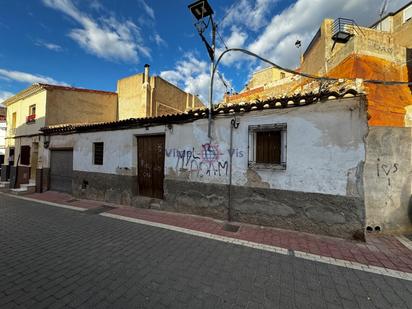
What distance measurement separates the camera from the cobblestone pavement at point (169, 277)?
244cm

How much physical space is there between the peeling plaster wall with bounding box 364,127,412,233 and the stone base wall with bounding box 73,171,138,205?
7.11 meters

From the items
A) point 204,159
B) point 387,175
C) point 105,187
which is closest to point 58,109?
point 105,187

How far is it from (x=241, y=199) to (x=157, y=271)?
296 centimetres

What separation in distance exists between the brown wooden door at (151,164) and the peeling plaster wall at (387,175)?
5.86 metres

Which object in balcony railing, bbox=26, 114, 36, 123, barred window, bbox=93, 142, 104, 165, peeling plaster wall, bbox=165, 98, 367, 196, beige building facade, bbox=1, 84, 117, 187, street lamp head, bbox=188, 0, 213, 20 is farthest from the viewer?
balcony railing, bbox=26, 114, 36, 123

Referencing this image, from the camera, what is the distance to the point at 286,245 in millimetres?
4078

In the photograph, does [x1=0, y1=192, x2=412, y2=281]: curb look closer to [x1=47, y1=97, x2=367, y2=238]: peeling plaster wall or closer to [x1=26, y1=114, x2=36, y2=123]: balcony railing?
[x1=47, y1=97, x2=367, y2=238]: peeling plaster wall

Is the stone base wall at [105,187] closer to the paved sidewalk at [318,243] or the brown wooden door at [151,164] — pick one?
the brown wooden door at [151,164]

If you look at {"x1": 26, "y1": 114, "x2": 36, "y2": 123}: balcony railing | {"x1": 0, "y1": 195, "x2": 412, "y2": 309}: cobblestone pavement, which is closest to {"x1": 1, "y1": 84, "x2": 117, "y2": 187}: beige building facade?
{"x1": 26, "y1": 114, "x2": 36, "y2": 123}: balcony railing

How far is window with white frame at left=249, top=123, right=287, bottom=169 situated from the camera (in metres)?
5.02

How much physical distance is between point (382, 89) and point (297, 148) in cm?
765

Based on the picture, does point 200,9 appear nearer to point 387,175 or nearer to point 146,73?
point 387,175

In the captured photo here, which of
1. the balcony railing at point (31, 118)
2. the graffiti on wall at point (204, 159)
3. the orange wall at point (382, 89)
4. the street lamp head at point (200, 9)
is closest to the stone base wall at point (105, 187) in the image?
the graffiti on wall at point (204, 159)

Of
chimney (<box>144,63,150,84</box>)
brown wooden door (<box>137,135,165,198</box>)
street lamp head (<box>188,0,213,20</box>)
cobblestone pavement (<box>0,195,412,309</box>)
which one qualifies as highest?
chimney (<box>144,63,150,84</box>)
